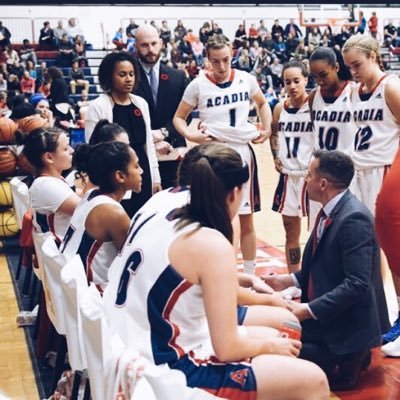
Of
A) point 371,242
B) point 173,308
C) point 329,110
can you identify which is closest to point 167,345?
point 173,308

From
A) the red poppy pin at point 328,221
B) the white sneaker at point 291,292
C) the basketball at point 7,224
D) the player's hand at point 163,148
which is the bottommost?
the basketball at point 7,224

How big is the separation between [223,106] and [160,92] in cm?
42

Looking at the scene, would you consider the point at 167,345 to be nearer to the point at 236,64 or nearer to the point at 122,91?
the point at 122,91

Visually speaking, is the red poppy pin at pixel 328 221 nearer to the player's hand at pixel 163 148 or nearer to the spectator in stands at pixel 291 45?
the player's hand at pixel 163 148

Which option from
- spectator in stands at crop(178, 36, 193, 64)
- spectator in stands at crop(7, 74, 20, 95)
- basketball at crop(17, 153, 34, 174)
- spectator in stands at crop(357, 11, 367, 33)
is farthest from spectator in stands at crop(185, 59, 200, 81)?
basketball at crop(17, 153, 34, 174)

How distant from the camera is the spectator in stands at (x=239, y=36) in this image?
74.6 feet

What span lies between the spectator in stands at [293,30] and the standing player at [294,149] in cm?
1931

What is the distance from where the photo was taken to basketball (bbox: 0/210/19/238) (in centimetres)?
630

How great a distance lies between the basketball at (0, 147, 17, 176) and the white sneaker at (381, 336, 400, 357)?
3.79 m

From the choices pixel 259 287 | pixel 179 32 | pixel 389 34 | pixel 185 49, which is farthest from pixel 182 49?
pixel 259 287

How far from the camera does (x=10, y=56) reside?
1850cm

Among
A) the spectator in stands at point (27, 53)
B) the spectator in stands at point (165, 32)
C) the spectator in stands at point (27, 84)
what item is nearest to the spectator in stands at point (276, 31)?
the spectator in stands at point (165, 32)

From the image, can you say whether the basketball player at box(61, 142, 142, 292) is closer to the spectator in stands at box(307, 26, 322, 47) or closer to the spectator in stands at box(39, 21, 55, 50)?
the spectator in stands at box(39, 21, 55, 50)

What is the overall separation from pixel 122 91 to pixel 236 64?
17232 mm
